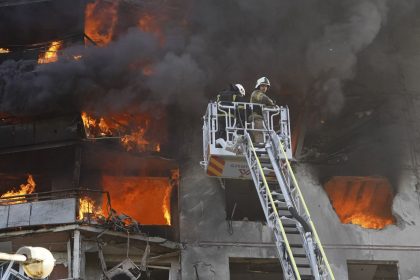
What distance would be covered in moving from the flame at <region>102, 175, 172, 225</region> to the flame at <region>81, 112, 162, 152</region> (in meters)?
0.88

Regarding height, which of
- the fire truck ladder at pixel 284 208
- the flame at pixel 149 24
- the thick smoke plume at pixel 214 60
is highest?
the flame at pixel 149 24

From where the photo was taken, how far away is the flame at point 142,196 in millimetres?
16156

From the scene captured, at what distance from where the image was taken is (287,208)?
31.8ft

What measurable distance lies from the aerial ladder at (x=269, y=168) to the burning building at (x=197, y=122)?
281 cm

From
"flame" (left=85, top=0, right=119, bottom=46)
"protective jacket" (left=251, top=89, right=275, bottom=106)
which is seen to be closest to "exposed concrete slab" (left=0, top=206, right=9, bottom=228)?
"flame" (left=85, top=0, right=119, bottom=46)

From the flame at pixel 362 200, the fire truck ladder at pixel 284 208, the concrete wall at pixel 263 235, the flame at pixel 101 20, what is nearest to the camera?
the fire truck ladder at pixel 284 208

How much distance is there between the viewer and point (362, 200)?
1708cm

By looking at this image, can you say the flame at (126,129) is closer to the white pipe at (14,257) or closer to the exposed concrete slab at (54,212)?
the exposed concrete slab at (54,212)

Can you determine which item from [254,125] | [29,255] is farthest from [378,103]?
[29,255]

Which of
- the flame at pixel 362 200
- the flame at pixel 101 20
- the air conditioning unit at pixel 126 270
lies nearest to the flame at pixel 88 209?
the air conditioning unit at pixel 126 270

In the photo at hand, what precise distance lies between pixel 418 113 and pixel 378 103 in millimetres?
1175

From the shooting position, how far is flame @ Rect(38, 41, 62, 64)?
1712cm

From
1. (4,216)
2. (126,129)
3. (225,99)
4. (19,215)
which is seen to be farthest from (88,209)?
(225,99)

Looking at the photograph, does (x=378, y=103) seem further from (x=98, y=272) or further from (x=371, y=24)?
(x=98, y=272)
